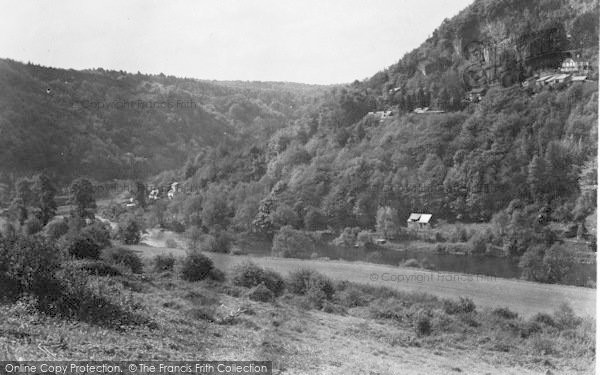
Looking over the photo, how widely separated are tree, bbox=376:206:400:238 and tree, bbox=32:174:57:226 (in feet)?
72.0

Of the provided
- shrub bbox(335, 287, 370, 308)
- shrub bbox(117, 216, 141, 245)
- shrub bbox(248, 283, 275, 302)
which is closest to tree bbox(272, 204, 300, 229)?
shrub bbox(117, 216, 141, 245)

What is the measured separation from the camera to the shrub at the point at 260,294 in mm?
16203

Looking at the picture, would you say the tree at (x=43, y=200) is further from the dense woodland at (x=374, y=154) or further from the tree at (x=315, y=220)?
the tree at (x=315, y=220)

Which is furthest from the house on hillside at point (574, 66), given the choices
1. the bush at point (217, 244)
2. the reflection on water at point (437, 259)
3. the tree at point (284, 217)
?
the bush at point (217, 244)

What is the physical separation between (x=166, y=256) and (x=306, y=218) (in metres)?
19.9

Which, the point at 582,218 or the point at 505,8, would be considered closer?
the point at 582,218

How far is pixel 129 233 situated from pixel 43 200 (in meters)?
5.52

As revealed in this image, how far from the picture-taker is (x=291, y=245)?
31984mm

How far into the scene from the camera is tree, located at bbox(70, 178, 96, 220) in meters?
31.6

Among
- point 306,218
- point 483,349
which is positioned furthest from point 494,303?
point 306,218

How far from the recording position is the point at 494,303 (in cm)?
1927

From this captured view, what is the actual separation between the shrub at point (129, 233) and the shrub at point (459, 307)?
19.5 metres

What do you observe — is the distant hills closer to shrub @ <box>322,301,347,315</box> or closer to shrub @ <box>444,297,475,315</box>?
shrub @ <box>322,301,347,315</box>

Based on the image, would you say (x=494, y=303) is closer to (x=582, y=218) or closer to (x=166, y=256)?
(x=166, y=256)
